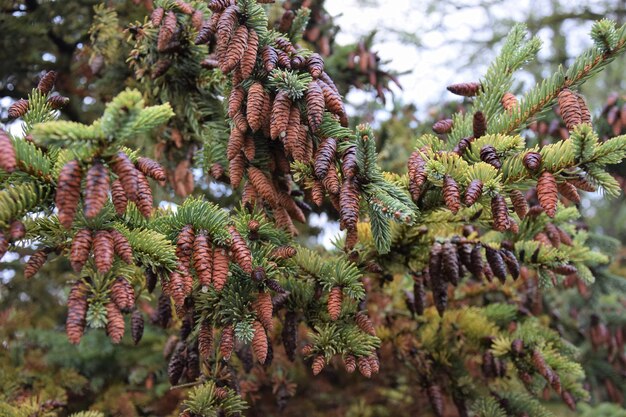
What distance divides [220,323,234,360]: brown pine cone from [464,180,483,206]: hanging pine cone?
24.0 inches

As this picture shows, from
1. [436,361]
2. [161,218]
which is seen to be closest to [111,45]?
[161,218]

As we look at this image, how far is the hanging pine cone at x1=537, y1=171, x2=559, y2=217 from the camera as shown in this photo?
1140 millimetres

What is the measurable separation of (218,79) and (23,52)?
1.38 m

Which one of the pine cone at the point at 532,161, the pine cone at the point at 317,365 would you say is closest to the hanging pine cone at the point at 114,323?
the pine cone at the point at 317,365

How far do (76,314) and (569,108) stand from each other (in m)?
1.16

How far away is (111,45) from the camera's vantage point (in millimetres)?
2186

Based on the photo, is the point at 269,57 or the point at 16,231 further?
the point at 269,57

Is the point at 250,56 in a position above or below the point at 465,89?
below

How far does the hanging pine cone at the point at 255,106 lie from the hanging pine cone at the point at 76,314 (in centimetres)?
52

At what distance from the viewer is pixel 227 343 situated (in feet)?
4.12

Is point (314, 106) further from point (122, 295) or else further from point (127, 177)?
point (122, 295)

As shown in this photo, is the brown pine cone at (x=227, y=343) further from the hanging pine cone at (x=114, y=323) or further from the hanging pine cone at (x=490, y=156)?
the hanging pine cone at (x=490, y=156)

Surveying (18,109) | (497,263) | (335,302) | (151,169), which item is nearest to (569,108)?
(497,263)

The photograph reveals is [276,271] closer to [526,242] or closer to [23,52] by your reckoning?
[526,242]
